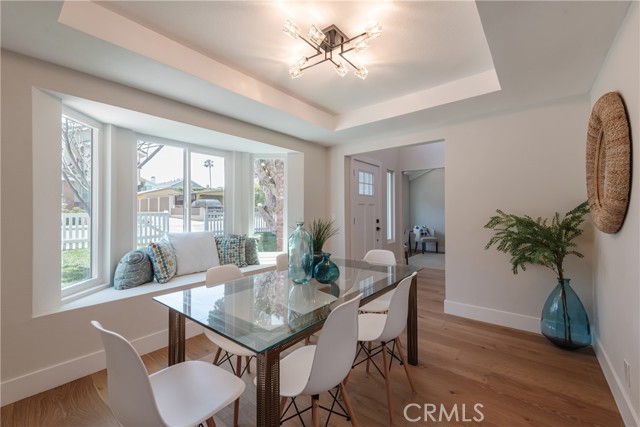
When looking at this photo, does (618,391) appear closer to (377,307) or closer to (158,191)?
(377,307)

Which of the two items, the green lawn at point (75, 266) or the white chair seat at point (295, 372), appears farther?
the green lawn at point (75, 266)

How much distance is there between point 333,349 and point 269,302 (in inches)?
21.7

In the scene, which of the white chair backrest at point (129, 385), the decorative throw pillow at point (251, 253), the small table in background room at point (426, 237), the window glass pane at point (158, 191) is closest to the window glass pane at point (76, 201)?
the window glass pane at point (158, 191)

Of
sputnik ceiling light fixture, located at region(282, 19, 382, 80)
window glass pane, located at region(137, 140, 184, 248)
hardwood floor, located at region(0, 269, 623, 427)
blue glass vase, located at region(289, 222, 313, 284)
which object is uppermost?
sputnik ceiling light fixture, located at region(282, 19, 382, 80)

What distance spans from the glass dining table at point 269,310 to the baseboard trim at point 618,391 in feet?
3.75

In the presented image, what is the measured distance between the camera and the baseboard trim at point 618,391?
1408 mm

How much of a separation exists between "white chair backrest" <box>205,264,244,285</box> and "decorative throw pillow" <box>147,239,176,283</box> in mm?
939

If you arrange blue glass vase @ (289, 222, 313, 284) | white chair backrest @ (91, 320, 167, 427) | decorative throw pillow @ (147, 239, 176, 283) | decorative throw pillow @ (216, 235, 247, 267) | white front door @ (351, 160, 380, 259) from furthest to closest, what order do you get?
white front door @ (351, 160, 380, 259) < decorative throw pillow @ (216, 235, 247, 267) < decorative throw pillow @ (147, 239, 176, 283) < blue glass vase @ (289, 222, 313, 284) < white chair backrest @ (91, 320, 167, 427)

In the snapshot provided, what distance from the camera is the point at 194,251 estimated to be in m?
3.04

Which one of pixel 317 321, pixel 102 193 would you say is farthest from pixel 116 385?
pixel 102 193

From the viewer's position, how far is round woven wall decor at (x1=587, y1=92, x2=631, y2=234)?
1.43 metres

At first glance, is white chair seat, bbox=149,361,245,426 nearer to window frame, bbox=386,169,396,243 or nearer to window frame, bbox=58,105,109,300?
window frame, bbox=58,105,109,300

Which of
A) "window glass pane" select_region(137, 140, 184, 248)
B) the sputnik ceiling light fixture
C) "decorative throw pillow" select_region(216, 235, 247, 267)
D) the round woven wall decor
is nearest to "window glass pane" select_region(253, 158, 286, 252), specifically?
"decorative throw pillow" select_region(216, 235, 247, 267)

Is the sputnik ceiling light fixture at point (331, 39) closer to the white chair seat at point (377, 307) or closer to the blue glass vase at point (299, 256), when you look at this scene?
the blue glass vase at point (299, 256)
